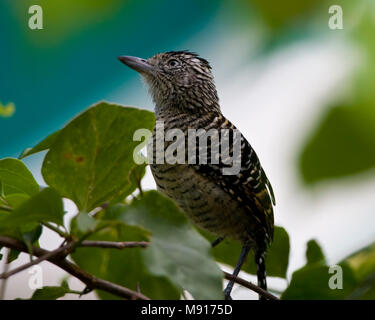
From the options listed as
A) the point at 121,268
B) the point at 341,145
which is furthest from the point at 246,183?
the point at 341,145

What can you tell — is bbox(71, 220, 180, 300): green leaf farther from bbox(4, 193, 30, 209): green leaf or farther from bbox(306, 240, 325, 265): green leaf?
bbox(306, 240, 325, 265): green leaf

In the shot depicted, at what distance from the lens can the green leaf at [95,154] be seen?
69 cm

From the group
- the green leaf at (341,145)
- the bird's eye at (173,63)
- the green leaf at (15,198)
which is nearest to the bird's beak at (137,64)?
the bird's eye at (173,63)

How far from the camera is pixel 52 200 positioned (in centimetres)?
63

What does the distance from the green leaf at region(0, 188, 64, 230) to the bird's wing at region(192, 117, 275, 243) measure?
134 centimetres

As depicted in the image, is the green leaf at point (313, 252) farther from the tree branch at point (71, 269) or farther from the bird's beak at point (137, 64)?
the bird's beak at point (137, 64)

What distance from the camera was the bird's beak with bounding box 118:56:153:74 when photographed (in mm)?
2449

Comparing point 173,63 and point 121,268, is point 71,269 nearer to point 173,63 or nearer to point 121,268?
point 121,268

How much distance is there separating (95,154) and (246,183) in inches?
56.5

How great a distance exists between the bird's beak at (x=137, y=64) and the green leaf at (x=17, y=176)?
1.65 m

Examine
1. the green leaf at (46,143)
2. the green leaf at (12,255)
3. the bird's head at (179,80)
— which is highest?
the bird's head at (179,80)

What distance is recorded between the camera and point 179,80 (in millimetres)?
2723

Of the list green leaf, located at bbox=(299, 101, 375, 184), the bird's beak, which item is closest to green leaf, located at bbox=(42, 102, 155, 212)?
green leaf, located at bbox=(299, 101, 375, 184)
